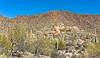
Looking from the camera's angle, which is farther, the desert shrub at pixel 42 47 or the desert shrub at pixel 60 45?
the desert shrub at pixel 60 45

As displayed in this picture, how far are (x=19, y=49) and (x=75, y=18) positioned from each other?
4007cm

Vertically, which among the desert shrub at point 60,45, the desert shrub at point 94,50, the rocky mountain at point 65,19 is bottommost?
the desert shrub at point 94,50

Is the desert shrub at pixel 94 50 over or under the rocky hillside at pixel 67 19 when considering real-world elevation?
under

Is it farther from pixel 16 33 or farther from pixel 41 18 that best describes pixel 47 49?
pixel 41 18

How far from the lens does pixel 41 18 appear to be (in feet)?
239

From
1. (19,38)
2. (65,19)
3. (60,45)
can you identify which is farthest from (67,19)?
(19,38)

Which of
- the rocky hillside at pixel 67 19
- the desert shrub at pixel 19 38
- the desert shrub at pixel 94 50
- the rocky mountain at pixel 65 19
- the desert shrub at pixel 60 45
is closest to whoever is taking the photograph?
the desert shrub at pixel 94 50

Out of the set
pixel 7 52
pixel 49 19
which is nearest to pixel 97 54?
pixel 7 52

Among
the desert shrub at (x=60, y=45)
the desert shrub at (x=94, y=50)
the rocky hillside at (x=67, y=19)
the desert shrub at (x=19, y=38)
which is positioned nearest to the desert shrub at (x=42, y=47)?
the desert shrub at (x=19, y=38)

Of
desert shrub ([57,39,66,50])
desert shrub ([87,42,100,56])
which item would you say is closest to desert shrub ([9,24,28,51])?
desert shrub ([57,39,66,50])

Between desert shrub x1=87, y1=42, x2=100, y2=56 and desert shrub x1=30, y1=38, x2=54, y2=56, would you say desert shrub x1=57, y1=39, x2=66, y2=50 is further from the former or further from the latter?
desert shrub x1=87, y1=42, x2=100, y2=56

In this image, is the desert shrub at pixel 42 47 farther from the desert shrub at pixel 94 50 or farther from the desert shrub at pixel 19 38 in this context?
the desert shrub at pixel 94 50

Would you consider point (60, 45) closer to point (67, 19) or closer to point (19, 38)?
point (19, 38)

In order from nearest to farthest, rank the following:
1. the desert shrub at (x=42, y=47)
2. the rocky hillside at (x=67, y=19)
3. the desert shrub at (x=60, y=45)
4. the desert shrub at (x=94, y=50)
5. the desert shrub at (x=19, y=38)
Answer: the desert shrub at (x=94, y=50)
the desert shrub at (x=42, y=47)
the desert shrub at (x=19, y=38)
the desert shrub at (x=60, y=45)
the rocky hillside at (x=67, y=19)
